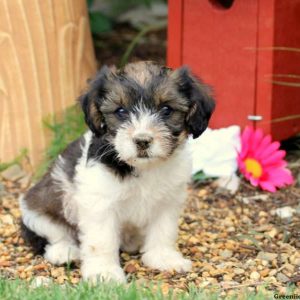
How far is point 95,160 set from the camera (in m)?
5.48

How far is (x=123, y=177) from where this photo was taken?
545cm

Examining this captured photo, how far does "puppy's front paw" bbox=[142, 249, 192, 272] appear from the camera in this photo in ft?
18.9

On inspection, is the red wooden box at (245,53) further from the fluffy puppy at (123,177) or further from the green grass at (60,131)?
the fluffy puppy at (123,177)

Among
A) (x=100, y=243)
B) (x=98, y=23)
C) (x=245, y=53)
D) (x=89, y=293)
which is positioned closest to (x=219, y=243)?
(x=100, y=243)

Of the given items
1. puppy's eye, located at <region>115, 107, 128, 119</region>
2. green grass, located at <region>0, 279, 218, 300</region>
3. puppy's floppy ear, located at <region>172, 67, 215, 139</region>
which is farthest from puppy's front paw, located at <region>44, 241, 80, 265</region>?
puppy's floppy ear, located at <region>172, 67, 215, 139</region>

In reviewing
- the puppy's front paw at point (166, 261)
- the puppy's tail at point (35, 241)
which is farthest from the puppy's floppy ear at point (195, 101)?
the puppy's tail at point (35, 241)

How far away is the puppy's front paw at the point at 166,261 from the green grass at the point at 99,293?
0.76m

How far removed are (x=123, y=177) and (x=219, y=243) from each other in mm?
1353

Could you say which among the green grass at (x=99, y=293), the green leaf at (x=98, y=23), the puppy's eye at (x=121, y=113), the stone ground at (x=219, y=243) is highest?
the puppy's eye at (x=121, y=113)

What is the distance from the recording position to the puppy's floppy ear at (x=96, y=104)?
17.5 ft

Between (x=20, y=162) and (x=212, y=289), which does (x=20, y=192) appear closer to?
(x=20, y=162)

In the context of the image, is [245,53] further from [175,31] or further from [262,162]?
[262,162]

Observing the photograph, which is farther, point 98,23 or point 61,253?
point 98,23

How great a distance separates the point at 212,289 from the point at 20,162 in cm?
323
